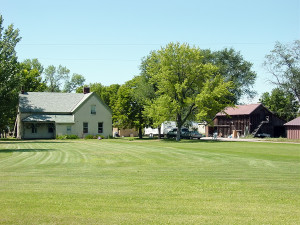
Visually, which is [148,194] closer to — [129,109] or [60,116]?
[60,116]

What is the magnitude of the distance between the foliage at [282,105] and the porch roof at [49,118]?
42.2m

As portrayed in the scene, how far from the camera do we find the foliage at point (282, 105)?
7925cm

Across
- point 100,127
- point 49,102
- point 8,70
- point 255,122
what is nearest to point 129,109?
point 100,127

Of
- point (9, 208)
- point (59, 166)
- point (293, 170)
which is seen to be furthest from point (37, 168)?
point (293, 170)

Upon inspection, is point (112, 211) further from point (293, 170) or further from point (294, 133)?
point (294, 133)

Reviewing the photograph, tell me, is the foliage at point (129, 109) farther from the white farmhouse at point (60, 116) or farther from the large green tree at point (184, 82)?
the large green tree at point (184, 82)

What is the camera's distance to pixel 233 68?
255 feet

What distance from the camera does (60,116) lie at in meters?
56.2

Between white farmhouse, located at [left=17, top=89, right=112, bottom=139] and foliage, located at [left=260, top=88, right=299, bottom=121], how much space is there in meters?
37.7

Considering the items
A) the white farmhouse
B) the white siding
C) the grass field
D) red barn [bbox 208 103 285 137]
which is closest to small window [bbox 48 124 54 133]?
the white farmhouse

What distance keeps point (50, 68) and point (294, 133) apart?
6513 cm

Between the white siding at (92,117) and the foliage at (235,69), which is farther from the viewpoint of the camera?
the foliage at (235,69)

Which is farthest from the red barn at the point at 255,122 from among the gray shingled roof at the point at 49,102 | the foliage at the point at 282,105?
the gray shingled roof at the point at 49,102

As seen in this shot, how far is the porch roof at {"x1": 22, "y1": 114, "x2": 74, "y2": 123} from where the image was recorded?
53.4 meters
